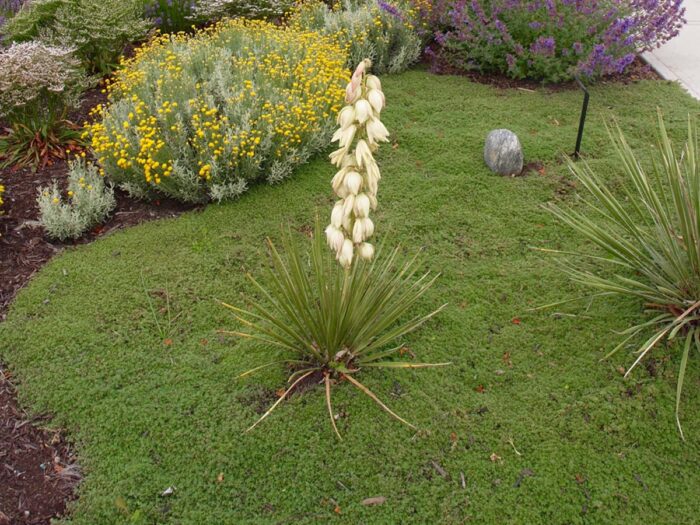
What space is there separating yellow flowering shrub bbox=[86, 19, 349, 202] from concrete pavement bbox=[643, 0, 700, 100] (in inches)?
139

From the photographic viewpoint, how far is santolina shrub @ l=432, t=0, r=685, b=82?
20.5ft

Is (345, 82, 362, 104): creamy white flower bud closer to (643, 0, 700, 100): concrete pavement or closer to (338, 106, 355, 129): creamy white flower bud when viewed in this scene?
(338, 106, 355, 129): creamy white flower bud

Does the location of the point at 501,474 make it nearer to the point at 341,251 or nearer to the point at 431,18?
the point at 341,251

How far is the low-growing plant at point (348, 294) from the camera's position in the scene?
100 inches

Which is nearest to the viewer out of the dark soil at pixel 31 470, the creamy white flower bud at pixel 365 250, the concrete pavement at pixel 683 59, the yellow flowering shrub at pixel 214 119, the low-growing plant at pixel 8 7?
the creamy white flower bud at pixel 365 250

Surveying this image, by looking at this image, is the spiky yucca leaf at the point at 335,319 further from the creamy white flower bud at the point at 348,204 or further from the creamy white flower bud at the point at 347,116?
the creamy white flower bud at the point at 347,116

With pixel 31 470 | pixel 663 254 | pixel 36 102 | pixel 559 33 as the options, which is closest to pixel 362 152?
pixel 663 254

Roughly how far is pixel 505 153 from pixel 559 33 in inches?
84.0

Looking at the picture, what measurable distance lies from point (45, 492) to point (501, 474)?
212cm

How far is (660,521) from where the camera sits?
9.29ft

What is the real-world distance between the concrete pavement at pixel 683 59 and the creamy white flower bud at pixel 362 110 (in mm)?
5139


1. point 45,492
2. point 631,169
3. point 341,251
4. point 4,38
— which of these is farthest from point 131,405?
point 4,38

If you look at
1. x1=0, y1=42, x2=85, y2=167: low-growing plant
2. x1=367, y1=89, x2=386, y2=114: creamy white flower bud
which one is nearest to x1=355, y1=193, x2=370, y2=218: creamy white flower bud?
x1=367, y1=89, x2=386, y2=114: creamy white flower bud

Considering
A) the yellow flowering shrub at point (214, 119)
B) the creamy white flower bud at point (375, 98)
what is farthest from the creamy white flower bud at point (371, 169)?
the yellow flowering shrub at point (214, 119)
